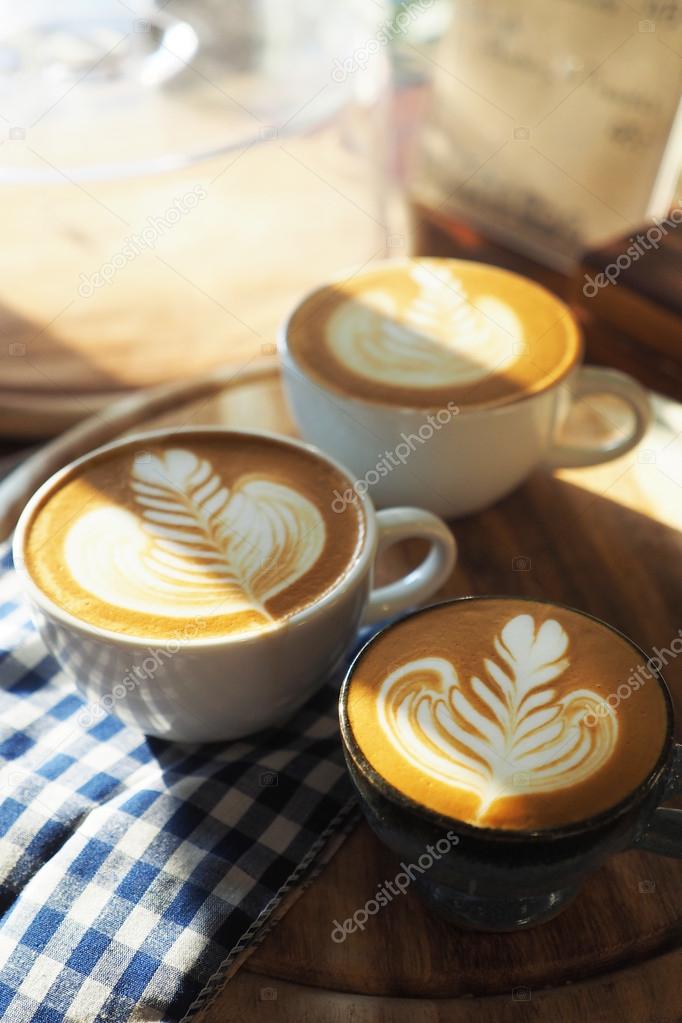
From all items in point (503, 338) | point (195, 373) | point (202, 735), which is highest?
point (503, 338)

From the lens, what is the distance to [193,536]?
81 cm

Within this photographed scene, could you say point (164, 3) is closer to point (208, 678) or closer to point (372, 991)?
point (208, 678)

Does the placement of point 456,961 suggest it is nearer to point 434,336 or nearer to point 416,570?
point 416,570

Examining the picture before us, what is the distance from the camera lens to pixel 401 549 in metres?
0.99

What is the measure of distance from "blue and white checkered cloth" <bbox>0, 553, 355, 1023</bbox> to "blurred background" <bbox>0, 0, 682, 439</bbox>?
1.98 feet

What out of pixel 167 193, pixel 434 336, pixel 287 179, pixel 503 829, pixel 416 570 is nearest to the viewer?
pixel 503 829

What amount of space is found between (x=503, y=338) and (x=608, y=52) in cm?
44

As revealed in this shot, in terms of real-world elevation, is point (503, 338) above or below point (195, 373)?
above

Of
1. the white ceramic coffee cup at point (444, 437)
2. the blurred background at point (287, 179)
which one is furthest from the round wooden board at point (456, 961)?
the blurred background at point (287, 179)

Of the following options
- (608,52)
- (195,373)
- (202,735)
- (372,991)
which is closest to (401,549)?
(202,735)

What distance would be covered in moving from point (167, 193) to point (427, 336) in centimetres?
50

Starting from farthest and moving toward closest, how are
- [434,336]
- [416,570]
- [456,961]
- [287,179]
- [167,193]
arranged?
[287,179]
[167,193]
[434,336]
[416,570]
[456,961]

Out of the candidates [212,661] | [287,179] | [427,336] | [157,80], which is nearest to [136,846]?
[212,661]

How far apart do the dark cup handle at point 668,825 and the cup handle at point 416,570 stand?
28 cm
